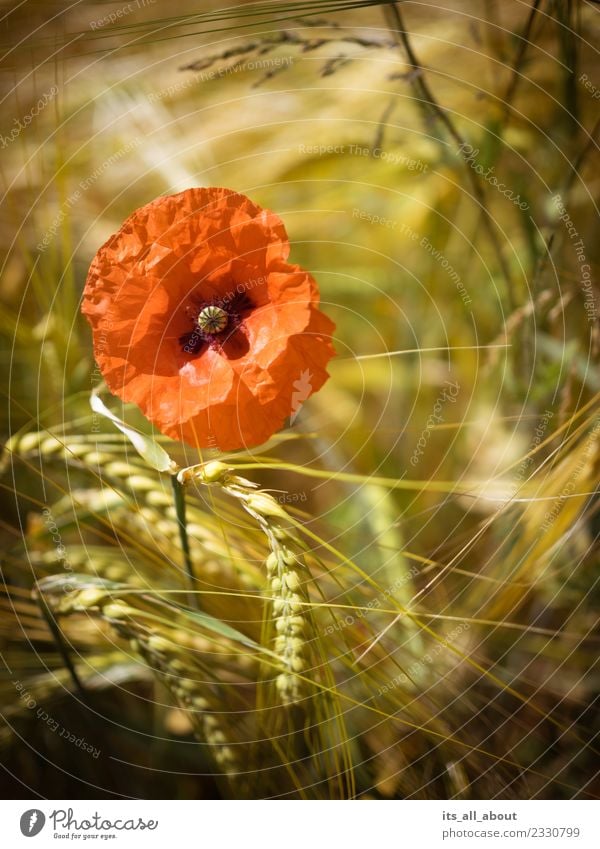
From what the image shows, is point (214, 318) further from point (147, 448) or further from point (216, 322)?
point (147, 448)

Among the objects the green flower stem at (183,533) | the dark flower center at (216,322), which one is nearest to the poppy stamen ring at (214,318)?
the dark flower center at (216,322)

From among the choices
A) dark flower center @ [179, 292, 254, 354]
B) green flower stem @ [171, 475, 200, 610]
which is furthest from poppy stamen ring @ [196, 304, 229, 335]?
green flower stem @ [171, 475, 200, 610]

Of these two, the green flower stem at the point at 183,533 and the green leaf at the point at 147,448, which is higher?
the green leaf at the point at 147,448

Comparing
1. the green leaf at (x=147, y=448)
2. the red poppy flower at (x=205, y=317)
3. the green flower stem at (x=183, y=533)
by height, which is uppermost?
the red poppy flower at (x=205, y=317)

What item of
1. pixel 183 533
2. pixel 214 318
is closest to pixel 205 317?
pixel 214 318

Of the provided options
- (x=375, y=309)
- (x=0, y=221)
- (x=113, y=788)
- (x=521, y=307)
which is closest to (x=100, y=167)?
(x=0, y=221)

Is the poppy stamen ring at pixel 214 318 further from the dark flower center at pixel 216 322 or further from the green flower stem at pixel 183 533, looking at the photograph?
the green flower stem at pixel 183 533

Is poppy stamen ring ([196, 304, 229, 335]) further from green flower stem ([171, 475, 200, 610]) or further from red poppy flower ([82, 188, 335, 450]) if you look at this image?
green flower stem ([171, 475, 200, 610])
